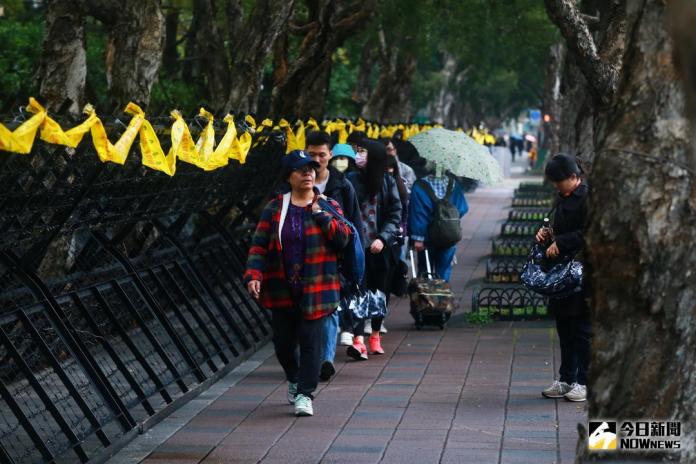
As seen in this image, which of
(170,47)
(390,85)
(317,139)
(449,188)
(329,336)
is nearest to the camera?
(329,336)

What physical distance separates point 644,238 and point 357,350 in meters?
6.66

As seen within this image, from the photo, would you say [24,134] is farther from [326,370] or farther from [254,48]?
[254,48]

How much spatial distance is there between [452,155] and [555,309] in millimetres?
5006

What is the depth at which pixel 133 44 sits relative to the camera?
43.7ft

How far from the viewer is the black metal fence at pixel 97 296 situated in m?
7.80

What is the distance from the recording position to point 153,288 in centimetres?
1129

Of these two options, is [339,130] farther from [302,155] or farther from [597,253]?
[597,253]

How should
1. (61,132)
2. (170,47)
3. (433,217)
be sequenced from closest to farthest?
1. (61,132)
2. (433,217)
3. (170,47)

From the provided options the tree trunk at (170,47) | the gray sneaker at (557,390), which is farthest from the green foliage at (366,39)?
the gray sneaker at (557,390)

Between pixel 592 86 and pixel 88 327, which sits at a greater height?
pixel 592 86

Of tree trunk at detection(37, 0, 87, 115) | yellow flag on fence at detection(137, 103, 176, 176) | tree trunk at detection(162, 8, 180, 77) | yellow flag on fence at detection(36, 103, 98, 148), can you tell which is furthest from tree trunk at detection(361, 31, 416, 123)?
yellow flag on fence at detection(36, 103, 98, 148)

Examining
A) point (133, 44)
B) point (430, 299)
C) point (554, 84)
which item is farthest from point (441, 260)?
point (554, 84)

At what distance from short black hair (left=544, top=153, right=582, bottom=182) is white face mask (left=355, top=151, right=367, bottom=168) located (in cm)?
310

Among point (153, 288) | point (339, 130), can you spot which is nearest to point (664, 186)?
point (153, 288)
